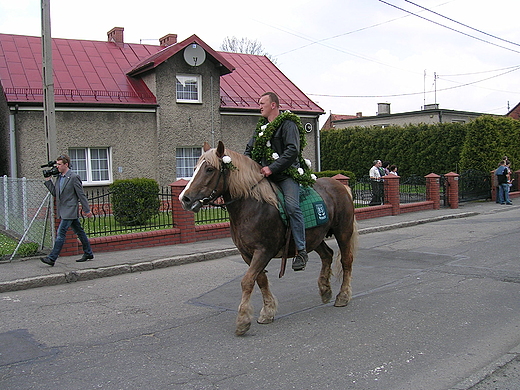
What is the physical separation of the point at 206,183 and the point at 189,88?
15.4 m

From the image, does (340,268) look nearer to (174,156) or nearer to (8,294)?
(8,294)

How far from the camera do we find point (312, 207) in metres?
6.28

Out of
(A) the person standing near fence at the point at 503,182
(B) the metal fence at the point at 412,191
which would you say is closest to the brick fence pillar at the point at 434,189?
(B) the metal fence at the point at 412,191

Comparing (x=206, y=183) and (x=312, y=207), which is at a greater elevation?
(x=206, y=183)

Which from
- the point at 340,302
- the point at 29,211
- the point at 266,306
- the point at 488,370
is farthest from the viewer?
the point at 29,211

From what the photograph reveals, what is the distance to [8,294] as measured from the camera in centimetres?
809

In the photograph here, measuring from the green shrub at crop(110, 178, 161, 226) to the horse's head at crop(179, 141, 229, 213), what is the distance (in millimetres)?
6982

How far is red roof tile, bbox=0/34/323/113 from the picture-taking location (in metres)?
18.1

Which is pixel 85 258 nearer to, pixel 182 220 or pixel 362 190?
pixel 182 220

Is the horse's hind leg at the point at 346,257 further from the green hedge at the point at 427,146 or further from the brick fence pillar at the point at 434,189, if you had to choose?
the green hedge at the point at 427,146

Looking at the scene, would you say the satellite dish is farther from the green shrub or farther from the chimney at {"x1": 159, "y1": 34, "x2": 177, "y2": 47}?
the green shrub

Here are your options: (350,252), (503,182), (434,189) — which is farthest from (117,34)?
(350,252)

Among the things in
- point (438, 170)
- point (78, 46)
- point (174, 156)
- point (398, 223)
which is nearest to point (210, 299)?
point (398, 223)

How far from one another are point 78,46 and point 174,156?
674cm
